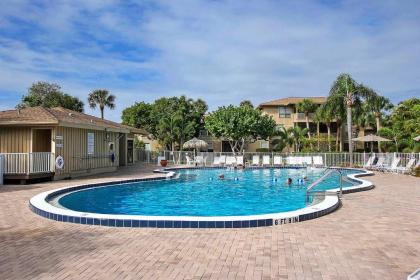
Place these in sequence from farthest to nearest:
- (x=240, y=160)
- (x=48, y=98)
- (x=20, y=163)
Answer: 1. (x=48, y=98)
2. (x=240, y=160)
3. (x=20, y=163)

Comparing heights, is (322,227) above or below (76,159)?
below

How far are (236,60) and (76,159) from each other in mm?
11580

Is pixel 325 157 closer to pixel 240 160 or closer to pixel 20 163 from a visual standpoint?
pixel 240 160

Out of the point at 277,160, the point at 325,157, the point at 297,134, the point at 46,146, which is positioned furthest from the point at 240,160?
the point at 46,146

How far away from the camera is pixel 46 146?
69.8 ft

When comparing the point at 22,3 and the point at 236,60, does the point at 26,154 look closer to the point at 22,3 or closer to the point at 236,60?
the point at 22,3

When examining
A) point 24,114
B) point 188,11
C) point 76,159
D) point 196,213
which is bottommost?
point 196,213

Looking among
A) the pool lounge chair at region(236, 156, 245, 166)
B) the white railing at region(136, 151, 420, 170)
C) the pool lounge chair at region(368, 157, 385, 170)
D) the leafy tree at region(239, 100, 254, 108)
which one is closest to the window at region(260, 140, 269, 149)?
the leafy tree at region(239, 100, 254, 108)

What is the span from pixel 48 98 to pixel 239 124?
89.4 ft

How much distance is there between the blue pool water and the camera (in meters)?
12.0

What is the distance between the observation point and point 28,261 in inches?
208

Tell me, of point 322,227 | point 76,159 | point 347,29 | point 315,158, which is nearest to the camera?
point 322,227

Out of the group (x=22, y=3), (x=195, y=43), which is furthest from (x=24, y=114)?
(x=195, y=43)

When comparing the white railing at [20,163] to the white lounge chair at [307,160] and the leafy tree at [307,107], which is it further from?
the leafy tree at [307,107]
